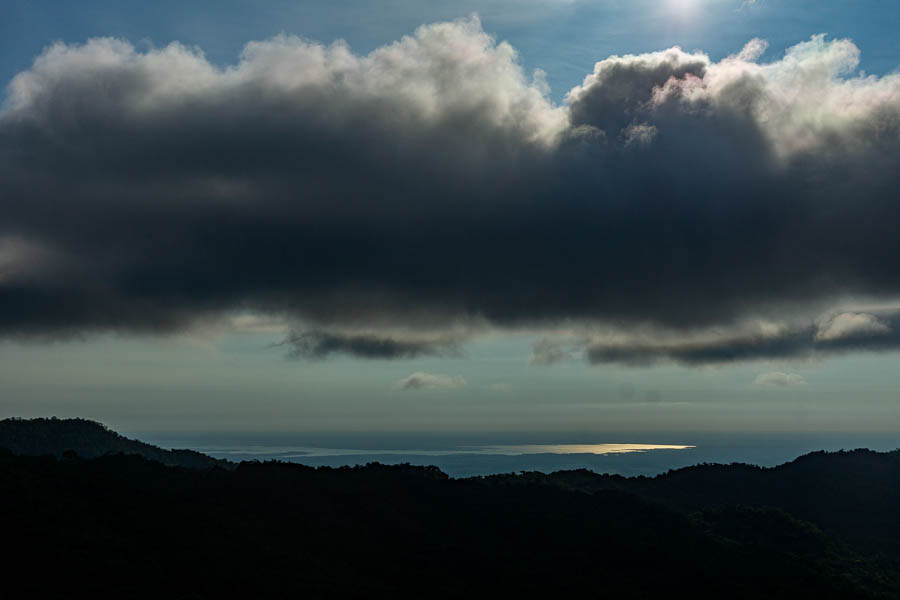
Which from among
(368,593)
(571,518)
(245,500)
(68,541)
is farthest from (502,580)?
(68,541)

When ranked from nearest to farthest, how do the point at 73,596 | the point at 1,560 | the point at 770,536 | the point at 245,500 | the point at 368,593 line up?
the point at 73,596 → the point at 1,560 → the point at 368,593 → the point at 245,500 → the point at 770,536

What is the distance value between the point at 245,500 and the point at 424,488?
4106 centimetres

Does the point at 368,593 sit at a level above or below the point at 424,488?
below

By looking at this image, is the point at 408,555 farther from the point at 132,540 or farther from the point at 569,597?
the point at 132,540

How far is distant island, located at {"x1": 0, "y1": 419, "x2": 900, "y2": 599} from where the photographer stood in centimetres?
11000

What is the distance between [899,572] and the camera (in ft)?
511

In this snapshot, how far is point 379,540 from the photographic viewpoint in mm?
137500

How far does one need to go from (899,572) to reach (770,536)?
78.2 ft

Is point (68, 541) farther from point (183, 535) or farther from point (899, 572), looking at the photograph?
point (899, 572)

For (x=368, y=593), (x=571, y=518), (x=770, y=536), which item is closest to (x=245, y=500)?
(x=368, y=593)

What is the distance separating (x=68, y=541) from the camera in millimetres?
112562

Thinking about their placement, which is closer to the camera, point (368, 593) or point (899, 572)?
point (368, 593)

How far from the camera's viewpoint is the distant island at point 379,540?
11000 cm

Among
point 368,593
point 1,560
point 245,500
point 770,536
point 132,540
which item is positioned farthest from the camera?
point 770,536
